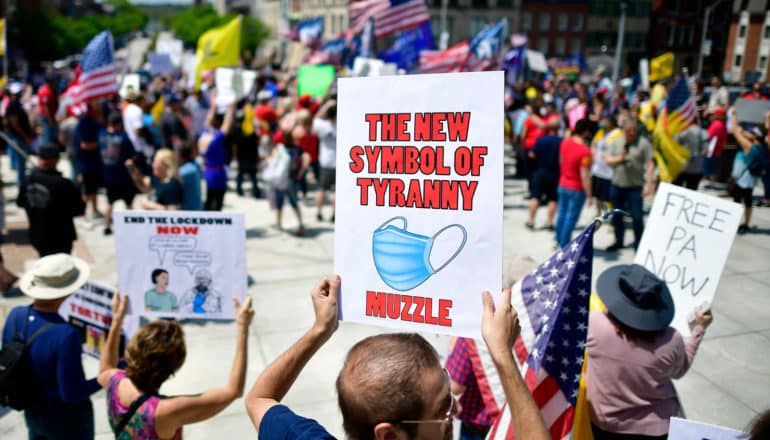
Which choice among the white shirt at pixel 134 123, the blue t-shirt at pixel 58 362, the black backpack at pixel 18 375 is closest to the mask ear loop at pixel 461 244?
A: the blue t-shirt at pixel 58 362

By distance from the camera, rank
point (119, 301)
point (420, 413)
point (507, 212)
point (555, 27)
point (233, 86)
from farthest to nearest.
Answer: point (555, 27)
point (233, 86)
point (507, 212)
point (119, 301)
point (420, 413)

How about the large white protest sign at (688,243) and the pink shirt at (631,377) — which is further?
the large white protest sign at (688,243)

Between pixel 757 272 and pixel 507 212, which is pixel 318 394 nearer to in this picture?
pixel 757 272

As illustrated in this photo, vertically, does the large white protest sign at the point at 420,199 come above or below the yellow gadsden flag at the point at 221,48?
below

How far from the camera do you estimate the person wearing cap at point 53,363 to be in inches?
116

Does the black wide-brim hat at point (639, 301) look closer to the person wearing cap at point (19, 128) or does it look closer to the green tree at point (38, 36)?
the person wearing cap at point (19, 128)

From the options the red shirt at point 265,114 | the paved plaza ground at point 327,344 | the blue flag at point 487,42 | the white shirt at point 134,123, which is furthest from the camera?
the blue flag at point 487,42

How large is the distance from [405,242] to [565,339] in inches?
35.9

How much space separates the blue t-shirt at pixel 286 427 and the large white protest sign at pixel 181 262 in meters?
1.60

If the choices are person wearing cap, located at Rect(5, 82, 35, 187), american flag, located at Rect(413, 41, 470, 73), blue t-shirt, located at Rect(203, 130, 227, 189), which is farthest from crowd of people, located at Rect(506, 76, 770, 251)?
person wearing cap, located at Rect(5, 82, 35, 187)

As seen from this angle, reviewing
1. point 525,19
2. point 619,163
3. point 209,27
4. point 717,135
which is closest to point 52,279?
point 619,163

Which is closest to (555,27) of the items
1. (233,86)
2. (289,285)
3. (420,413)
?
(233,86)

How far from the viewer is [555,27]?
72.3 metres

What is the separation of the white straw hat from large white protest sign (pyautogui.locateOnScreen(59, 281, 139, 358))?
0.17 metres
